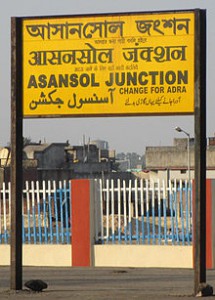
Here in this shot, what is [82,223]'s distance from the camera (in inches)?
969

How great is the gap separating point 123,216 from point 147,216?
3.54ft

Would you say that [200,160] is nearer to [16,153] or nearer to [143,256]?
[16,153]

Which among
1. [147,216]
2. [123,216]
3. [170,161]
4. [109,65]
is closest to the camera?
[109,65]

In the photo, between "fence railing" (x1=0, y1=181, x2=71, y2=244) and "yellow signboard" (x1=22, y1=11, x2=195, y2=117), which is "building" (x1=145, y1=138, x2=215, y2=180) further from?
"yellow signboard" (x1=22, y1=11, x2=195, y2=117)

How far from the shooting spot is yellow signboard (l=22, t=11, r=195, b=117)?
50.5 ft

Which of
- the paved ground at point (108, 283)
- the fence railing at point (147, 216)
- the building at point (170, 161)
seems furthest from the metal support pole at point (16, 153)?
the building at point (170, 161)

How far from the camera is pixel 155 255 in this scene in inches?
960

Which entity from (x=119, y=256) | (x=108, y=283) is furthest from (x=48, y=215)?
(x=108, y=283)

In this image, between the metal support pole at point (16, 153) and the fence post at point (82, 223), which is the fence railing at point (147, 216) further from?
the metal support pole at point (16, 153)

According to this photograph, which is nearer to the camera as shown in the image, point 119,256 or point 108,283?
point 108,283

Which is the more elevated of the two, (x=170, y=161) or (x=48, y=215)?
(x=170, y=161)

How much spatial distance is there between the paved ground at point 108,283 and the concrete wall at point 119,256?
0.82 meters

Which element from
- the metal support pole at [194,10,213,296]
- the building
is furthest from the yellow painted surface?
the building

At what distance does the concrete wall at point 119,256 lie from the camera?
24250mm
